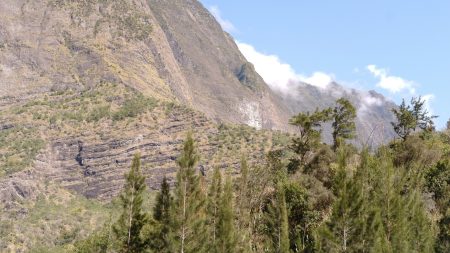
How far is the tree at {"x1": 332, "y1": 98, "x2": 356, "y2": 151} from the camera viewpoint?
7812cm

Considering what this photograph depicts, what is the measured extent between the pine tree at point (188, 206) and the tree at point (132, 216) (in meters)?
10.6

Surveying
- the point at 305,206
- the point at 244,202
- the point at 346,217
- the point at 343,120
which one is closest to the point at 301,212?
the point at 305,206

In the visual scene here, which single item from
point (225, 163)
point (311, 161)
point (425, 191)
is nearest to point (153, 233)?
point (311, 161)

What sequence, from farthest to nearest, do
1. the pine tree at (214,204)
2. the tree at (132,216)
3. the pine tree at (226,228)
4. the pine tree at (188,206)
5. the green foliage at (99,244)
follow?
the green foliage at (99,244) → the tree at (132,216) → the pine tree at (214,204) → the pine tree at (226,228) → the pine tree at (188,206)

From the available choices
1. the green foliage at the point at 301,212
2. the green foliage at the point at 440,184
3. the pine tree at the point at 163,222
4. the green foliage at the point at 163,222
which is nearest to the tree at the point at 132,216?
the green foliage at the point at 163,222

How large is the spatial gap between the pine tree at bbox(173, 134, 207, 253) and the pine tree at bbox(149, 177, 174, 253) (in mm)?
695

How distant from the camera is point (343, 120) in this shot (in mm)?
79688

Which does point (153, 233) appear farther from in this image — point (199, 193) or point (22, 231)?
point (22, 231)

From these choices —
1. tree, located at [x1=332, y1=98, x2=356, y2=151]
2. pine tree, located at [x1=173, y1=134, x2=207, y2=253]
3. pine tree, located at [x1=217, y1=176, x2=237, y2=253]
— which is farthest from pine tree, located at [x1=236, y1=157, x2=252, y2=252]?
tree, located at [x1=332, y1=98, x2=356, y2=151]

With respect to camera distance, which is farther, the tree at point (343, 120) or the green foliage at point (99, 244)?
the green foliage at point (99, 244)

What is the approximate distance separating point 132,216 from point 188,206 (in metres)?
12.9

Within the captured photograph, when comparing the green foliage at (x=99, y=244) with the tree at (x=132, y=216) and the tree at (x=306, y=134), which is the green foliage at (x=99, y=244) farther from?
the tree at (x=306, y=134)

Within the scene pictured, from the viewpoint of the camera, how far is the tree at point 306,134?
2997 inches

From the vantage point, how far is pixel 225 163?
643ft
